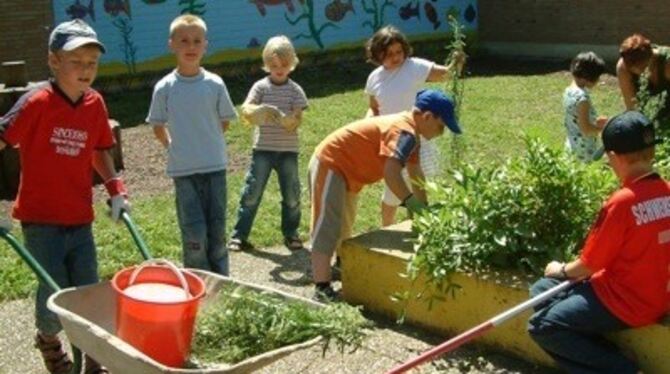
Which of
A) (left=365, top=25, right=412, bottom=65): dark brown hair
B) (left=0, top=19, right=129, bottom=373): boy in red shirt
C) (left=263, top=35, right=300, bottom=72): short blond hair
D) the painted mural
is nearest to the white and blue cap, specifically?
(left=0, top=19, right=129, bottom=373): boy in red shirt

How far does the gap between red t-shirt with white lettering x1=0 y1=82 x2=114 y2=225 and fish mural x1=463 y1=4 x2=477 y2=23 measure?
62.4 feet

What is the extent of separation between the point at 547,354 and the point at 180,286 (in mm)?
2035

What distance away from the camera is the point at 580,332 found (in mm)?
4609

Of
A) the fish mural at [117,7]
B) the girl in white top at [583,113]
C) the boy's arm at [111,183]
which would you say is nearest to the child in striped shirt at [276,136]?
the girl in white top at [583,113]

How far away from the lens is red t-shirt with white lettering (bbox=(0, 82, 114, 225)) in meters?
4.71

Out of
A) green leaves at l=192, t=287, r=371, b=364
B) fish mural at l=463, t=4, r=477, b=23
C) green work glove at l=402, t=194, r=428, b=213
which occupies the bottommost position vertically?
green leaves at l=192, t=287, r=371, b=364

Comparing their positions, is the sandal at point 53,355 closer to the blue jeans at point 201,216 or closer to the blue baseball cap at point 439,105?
the blue jeans at point 201,216

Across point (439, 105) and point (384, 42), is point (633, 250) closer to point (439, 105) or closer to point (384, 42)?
point (439, 105)

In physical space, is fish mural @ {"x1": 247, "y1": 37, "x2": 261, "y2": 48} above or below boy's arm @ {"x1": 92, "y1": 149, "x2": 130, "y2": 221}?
below

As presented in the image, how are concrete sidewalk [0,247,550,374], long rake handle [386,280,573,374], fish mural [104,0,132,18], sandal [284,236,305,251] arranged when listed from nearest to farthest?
long rake handle [386,280,573,374], concrete sidewalk [0,247,550,374], sandal [284,236,305,251], fish mural [104,0,132,18]

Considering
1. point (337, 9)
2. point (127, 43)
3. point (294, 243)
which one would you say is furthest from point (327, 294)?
point (337, 9)

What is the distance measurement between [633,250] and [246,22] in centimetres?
1548

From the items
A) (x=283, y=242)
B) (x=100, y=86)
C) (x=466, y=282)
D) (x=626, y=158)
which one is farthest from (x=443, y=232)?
(x=100, y=86)

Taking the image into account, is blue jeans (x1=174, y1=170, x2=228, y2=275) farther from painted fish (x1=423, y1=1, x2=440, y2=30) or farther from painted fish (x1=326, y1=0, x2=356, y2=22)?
painted fish (x1=423, y1=1, x2=440, y2=30)
